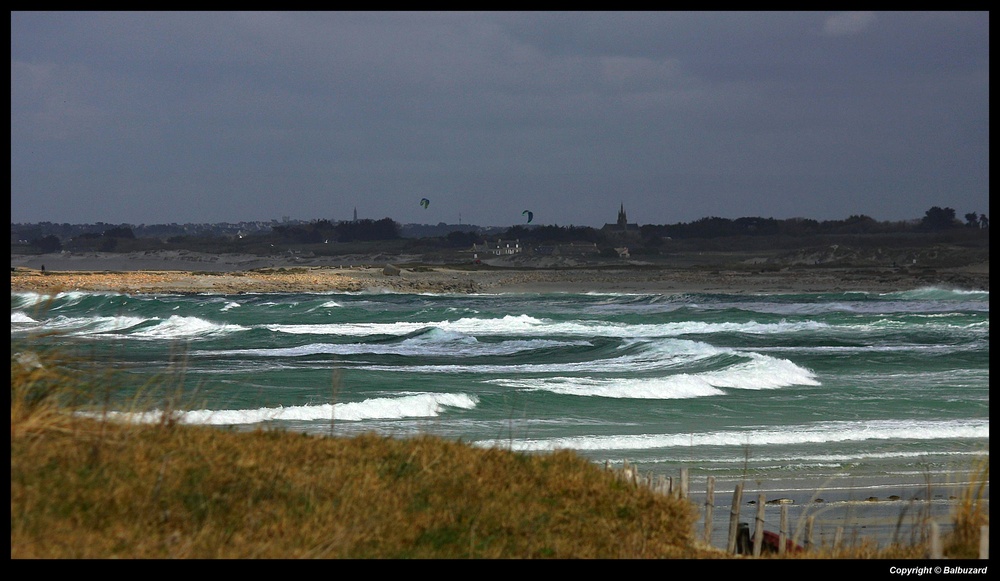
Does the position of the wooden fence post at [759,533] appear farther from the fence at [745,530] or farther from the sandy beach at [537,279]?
the sandy beach at [537,279]

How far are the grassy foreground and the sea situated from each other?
45cm

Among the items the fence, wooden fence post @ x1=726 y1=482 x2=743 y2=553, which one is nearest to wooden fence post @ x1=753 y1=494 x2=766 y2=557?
the fence

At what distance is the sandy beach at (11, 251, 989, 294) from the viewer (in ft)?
257

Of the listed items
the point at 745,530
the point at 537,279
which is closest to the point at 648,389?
the point at 745,530

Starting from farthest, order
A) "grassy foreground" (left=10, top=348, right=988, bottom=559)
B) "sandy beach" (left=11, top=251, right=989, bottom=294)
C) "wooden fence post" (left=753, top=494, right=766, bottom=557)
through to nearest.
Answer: "sandy beach" (left=11, top=251, right=989, bottom=294)
"wooden fence post" (left=753, top=494, right=766, bottom=557)
"grassy foreground" (left=10, top=348, right=988, bottom=559)

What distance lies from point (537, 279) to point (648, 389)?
222 ft

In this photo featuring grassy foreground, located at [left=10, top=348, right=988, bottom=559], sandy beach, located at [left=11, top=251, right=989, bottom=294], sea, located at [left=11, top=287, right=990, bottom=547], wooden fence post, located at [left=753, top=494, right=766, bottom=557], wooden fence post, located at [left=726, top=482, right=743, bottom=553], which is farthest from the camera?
sandy beach, located at [left=11, top=251, right=989, bottom=294]

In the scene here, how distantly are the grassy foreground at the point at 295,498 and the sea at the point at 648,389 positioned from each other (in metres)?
0.45

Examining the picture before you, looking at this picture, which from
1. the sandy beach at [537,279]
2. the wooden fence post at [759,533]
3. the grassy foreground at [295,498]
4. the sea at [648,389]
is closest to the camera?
the grassy foreground at [295,498]

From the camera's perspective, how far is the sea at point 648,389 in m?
12.1

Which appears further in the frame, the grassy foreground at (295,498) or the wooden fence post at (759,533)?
the wooden fence post at (759,533)

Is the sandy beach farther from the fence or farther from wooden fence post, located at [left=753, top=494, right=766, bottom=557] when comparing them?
wooden fence post, located at [left=753, top=494, right=766, bottom=557]

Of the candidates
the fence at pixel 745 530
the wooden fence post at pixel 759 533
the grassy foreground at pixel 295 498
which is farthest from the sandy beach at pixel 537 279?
the wooden fence post at pixel 759 533

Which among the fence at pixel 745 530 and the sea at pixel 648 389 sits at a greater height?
the fence at pixel 745 530
